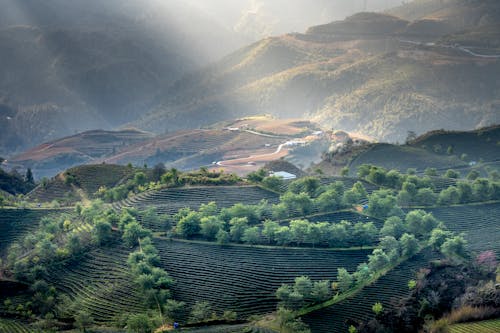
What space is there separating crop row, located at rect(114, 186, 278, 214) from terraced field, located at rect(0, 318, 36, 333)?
60.2 ft

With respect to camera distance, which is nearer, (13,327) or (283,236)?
(13,327)

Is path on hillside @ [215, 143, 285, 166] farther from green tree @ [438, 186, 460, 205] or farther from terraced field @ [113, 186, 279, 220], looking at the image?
green tree @ [438, 186, 460, 205]

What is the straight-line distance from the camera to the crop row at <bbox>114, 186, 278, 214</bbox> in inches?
2434

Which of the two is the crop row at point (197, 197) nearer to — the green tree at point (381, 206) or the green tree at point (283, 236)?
the green tree at point (381, 206)

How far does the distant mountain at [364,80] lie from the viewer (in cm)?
13175

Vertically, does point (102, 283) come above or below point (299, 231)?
below

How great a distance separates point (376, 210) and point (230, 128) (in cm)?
7976

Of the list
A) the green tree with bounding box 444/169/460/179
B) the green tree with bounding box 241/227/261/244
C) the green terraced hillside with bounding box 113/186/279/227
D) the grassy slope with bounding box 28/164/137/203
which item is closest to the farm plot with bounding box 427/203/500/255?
the green tree with bounding box 444/169/460/179

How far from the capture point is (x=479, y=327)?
38.6 metres

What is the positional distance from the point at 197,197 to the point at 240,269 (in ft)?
50.3

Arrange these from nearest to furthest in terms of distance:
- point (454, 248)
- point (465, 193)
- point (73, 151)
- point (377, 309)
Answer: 1. point (377, 309)
2. point (454, 248)
3. point (465, 193)
4. point (73, 151)

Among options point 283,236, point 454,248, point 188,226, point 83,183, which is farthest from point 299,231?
point 83,183

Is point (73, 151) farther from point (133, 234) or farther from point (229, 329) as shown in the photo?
point (229, 329)

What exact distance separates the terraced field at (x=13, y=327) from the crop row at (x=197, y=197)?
18.4 m
